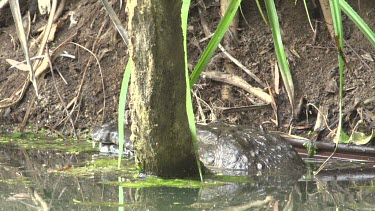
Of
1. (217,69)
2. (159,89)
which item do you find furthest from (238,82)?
(159,89)

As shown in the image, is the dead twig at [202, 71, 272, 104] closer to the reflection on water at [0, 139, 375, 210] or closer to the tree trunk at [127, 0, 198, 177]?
the reflection on water at [0, 139, 375, 210]

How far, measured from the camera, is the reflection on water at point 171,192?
331 centimetres

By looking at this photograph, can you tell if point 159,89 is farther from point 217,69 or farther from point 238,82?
point 217,69

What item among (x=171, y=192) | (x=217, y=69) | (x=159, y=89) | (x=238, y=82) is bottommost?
(x=171, y=192)

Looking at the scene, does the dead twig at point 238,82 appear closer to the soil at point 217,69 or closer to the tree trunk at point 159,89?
the soil at point 217,69

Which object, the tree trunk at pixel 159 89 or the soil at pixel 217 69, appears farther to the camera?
the soil at pixel 217 69

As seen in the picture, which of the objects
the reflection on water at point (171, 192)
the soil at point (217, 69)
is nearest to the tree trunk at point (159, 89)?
the reflection on water at point (171, 192)

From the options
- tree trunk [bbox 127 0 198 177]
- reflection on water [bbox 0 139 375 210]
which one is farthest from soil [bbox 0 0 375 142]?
tree trunk [bbox 127 0 198 177]

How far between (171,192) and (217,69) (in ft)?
9.93

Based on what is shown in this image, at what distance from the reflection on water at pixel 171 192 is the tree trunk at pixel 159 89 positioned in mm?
204

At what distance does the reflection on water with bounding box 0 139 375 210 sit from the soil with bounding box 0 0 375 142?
4.35 ft

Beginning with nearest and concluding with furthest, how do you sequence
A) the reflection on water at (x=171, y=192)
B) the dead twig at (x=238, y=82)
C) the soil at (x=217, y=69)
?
the reflection on water at (x=171, y=192) < the soil at (x=217, y=69) < the dead twig at (x=238, y=82)

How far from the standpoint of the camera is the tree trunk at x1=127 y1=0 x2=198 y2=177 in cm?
349

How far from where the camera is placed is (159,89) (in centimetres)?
361
